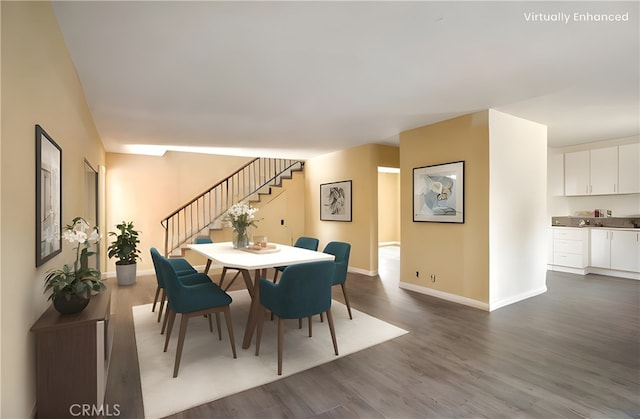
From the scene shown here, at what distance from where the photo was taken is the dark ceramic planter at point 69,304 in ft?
5.76

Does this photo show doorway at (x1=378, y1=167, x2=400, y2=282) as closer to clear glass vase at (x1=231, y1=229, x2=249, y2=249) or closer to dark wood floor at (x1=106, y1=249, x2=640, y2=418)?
dark wood floor at (x1=106, y1=249, x2=640, y2=418)

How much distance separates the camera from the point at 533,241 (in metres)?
4.48

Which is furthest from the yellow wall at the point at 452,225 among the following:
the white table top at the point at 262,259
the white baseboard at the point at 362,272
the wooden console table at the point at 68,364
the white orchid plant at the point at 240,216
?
the wooden console table at the point at 68,364

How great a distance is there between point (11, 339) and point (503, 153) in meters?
4.74

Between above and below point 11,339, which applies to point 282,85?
above

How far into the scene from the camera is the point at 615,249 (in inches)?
219

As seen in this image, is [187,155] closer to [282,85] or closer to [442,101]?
[282,85]

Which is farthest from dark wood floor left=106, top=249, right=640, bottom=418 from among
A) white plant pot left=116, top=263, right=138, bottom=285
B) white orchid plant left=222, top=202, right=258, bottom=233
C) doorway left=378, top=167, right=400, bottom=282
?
doorway left=378, top=167, right=400, bottom=282

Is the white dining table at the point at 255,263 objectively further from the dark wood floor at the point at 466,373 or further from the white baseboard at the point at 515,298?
the white baseboard at the point at 515,298

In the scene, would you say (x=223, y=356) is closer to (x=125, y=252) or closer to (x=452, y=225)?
(x=452, y=225)

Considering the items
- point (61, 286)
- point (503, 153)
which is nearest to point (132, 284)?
point (61, 286)

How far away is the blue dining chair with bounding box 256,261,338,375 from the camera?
2461 millimetres

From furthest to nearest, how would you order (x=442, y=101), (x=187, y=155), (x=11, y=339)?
(x=187, y=155)
(x=442, y=101)
(x=11, y=339)

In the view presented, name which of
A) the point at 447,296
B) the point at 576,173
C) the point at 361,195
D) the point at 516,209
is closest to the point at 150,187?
the point at 361,195
